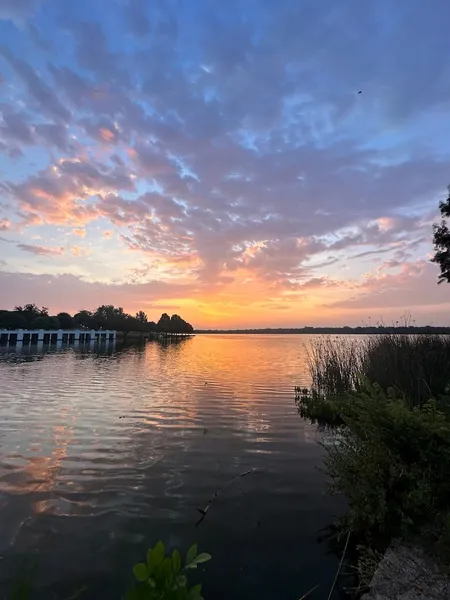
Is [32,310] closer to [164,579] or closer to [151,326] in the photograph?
[151,326]

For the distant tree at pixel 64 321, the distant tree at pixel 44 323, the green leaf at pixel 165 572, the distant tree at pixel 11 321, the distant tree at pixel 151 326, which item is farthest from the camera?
the distant tree at pixel 151 326

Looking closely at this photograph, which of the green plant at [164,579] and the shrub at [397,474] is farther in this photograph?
the shrub at [397,474]

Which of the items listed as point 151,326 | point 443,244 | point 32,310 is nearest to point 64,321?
point 32,310

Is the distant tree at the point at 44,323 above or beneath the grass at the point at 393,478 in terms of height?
above

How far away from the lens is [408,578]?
414 centimetres

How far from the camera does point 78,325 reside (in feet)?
392

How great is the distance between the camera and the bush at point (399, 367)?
12988mm

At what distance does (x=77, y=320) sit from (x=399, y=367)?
125097 mm

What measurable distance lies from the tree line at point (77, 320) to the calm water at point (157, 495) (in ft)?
257

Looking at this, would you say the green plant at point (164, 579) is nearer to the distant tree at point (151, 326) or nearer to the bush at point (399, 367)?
the bush at point (399, 367)

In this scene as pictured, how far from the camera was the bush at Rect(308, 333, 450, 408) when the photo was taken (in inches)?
511

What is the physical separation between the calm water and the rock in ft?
2.19

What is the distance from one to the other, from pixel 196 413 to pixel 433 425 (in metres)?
9.95

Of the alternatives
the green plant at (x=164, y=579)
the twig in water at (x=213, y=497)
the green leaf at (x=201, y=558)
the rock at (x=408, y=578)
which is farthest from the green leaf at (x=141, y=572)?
the twig in water at (x=213, y=497)
